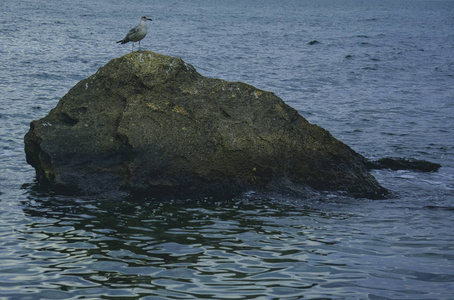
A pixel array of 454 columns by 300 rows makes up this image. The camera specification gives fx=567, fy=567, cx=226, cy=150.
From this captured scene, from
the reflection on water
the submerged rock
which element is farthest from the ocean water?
the submerged rock

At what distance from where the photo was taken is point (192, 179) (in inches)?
432

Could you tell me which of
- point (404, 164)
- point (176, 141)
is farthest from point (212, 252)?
point (404, 164)

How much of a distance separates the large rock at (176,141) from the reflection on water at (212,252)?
1.63ft

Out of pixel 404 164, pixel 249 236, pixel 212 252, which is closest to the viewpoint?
pixel 212 252

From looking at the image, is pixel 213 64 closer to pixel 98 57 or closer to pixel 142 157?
pixel 98 57

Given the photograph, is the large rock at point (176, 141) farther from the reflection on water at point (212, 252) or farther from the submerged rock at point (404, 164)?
the submerged rock at point (404, 164)

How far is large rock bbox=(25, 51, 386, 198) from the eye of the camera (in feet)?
36.0

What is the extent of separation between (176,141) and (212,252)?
10.7 ft

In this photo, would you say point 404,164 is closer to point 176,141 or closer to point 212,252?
point 176,141

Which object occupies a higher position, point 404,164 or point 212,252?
point 404,164

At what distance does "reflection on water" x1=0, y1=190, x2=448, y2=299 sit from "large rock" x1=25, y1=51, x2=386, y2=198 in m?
0.50

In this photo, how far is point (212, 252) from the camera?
835 centimetres

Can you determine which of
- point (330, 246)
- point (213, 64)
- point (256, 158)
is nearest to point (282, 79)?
point (213, 64)

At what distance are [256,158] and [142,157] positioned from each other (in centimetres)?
223
